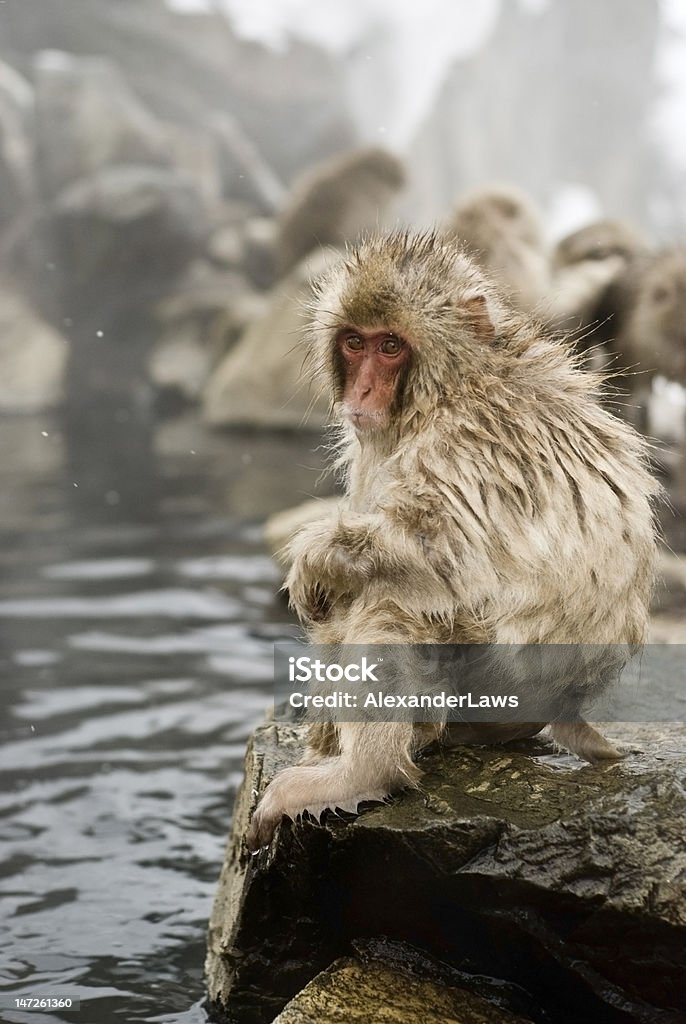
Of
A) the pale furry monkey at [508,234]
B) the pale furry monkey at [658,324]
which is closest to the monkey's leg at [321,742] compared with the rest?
the pale furry monkey at [658,324]

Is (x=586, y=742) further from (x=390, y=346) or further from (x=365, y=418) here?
(x=390, y=346)

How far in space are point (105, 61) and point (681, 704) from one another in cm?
2077

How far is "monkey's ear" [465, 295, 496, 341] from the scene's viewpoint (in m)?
2.73

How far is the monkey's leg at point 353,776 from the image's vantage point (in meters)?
2.51

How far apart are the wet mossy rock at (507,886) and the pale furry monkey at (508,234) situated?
5989 millimetres

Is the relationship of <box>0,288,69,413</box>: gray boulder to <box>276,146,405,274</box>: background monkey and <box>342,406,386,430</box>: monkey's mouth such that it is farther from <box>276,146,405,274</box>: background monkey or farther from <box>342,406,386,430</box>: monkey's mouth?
<box>342,406,386,430</box>: monkey's mouth

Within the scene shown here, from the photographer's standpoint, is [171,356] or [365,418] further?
[171,356]

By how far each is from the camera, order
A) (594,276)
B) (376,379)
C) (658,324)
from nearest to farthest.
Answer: (376,379) < (658,324) < (594,276)

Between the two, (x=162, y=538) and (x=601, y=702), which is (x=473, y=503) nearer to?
(x=601, y=702)

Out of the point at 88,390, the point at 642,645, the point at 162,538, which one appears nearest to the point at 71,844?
the point at 642,645

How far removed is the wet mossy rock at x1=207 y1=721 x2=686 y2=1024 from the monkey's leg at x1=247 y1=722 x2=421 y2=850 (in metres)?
0.05

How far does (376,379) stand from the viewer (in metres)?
2.71

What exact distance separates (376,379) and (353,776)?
85 cm

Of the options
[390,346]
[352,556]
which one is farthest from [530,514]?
[390,346]
